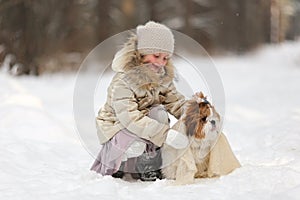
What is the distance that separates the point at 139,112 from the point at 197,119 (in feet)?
1.33

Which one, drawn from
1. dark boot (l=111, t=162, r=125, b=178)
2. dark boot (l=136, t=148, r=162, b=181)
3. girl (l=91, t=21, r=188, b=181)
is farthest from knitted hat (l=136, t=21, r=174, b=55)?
dark boot (l=111, t=162, r=125, b=178)

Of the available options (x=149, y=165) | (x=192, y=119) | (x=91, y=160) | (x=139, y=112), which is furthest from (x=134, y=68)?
(x=91, y=160)

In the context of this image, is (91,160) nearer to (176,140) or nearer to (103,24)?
(176,140)

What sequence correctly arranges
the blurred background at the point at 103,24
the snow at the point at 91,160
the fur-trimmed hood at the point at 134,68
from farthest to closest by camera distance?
1. the blurred background at the point at 103,24
2. the fur-trimmed hood at the point at 134,68
3. the snow at the point at 91,160

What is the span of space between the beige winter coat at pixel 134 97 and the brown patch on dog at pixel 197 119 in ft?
0.55

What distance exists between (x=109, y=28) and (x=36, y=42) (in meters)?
5.17

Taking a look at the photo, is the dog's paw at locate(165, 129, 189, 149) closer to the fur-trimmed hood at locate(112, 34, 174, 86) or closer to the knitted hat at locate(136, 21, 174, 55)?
the fur-trimmed hood at locate(112, 34, 174, 86)

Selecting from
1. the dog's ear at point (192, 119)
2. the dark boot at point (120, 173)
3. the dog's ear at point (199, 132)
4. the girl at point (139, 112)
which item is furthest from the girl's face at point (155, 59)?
the dark boot at point (120, 173)

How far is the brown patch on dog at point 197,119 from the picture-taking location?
3773mm

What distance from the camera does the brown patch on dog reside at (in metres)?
3.77

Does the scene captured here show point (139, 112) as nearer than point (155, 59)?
Yes

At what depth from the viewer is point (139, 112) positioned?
3826 mm

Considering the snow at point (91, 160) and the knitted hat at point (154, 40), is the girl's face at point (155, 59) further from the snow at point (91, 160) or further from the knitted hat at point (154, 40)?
the snow at point (91, 160)

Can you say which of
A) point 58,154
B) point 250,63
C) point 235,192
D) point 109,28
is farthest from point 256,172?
point 250,63
